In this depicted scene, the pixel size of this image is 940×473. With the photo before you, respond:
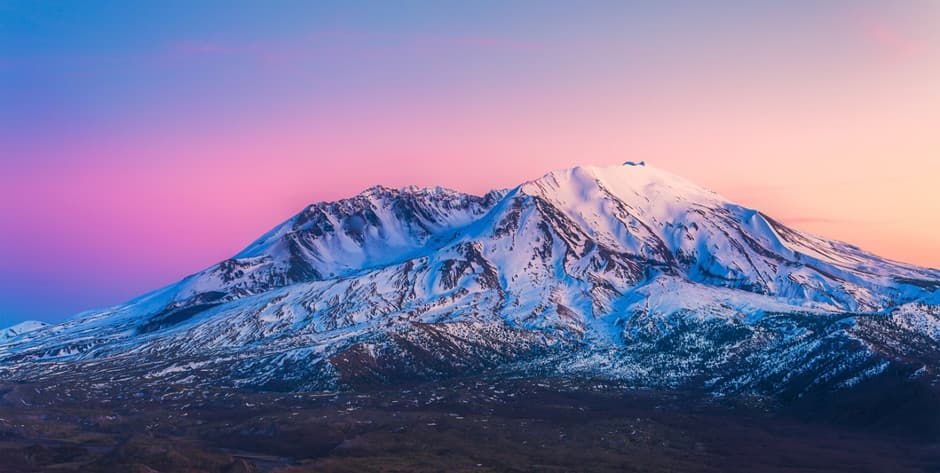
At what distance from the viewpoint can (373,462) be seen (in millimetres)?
178625

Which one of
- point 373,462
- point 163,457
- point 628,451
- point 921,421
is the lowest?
point 921,421

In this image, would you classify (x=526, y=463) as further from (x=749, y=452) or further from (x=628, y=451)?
(x=749, y=452)

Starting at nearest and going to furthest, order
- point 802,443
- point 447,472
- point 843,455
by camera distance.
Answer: point 447,472
point 843,455
point 802,443

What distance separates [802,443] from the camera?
19212 cm

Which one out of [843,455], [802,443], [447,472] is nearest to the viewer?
[447,472]

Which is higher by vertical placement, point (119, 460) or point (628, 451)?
point (119, 460)

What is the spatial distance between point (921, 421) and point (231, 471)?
5332 inches

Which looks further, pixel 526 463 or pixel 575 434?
pixel 575 434

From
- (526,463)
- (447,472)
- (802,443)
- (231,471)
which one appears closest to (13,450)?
(231,471)

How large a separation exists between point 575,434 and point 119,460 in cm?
8714

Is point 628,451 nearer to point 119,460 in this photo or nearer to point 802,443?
point 802,443

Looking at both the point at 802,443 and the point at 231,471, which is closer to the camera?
the point at 231,471

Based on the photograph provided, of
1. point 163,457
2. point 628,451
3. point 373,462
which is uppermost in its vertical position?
point 163,457

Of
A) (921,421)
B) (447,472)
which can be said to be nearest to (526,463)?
(447,472)
